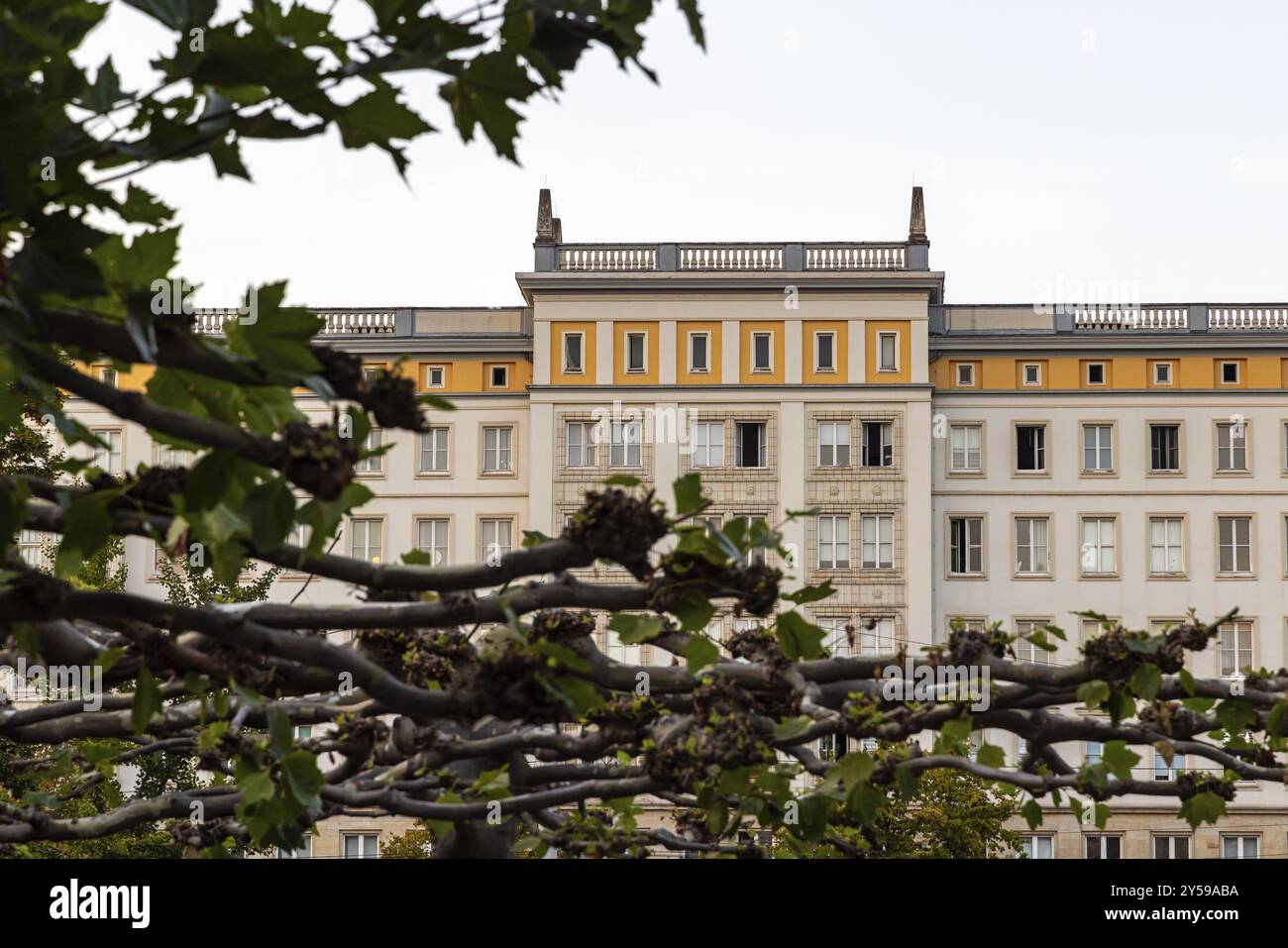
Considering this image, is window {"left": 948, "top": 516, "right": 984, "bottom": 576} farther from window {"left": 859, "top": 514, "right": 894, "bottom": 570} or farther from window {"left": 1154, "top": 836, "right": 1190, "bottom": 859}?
window {"left": 1154, "top": 836, "right": 1190, "bottom": 859}

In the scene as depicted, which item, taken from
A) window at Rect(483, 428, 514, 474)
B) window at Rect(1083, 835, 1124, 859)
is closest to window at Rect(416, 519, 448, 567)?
window at Rect(483, 428, 514, 474)

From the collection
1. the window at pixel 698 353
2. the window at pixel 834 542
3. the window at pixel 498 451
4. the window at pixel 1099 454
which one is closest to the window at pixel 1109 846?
the window at pixel 1099 454

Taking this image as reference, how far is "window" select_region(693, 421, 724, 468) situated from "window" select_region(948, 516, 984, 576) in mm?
7978

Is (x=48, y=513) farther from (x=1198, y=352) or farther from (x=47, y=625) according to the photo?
(x=1198, y=352)

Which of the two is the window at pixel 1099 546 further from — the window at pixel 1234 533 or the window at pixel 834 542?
the window at pixel 834 542

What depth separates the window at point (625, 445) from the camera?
5425 cm

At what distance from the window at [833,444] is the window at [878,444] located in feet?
1.93

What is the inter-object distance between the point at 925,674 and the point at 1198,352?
2069 inches

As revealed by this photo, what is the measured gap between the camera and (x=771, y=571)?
378cm

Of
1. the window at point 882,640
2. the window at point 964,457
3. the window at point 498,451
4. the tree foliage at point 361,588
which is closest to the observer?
the tree foliage at point 361,588

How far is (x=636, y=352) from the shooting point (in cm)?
5494

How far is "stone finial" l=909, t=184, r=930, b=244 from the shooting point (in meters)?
55.4
